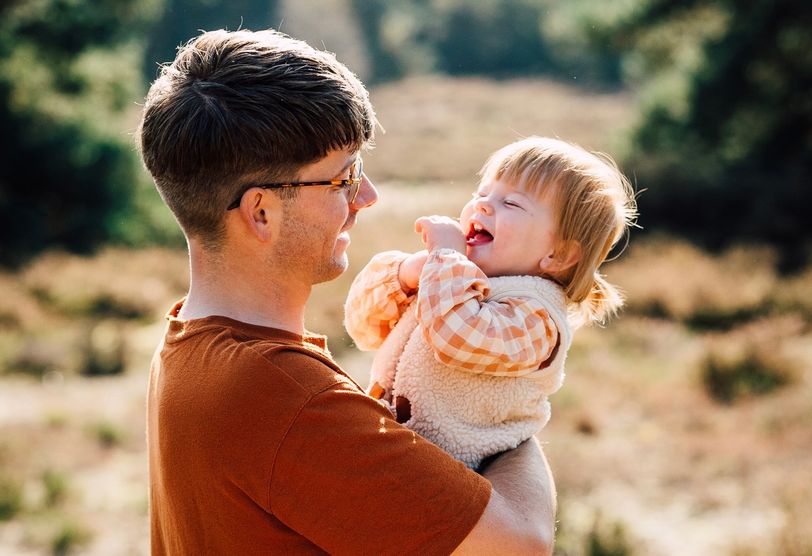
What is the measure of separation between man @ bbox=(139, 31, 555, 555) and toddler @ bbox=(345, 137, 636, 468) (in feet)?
0.60

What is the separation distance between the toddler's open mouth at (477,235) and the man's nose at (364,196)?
433mm

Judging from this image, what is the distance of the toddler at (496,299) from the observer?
1986 millimetres

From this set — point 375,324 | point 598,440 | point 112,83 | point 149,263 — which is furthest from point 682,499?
point 112,83

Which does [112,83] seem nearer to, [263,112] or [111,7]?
[111,7]

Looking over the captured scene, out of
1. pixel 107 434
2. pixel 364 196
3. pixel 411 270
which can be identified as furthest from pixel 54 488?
pixel 364 196

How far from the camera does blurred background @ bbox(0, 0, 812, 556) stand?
265 inches

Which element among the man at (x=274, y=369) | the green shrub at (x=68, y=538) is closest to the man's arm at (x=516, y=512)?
the man at (x=274, y=369)

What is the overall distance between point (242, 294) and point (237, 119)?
0.34 metres

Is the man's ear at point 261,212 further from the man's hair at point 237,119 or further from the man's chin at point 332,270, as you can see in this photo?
the man's chin at point 332,270

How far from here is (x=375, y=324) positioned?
7.80ft

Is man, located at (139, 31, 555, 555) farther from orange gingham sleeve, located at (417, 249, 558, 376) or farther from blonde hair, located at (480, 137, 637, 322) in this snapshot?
blonde hair, located at (480, 137, 637, 322)

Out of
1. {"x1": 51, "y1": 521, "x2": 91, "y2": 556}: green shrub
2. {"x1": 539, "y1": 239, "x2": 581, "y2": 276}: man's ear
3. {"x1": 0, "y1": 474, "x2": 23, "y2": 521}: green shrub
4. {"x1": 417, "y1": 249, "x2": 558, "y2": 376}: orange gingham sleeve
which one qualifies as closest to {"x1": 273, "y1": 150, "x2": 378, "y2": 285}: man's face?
{"x1": 417, "y1": 249, "x2": 558, "y2": 376}: orange gingham sleeve

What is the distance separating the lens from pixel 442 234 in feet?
7.08

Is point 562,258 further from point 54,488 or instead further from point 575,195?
point 54,488
